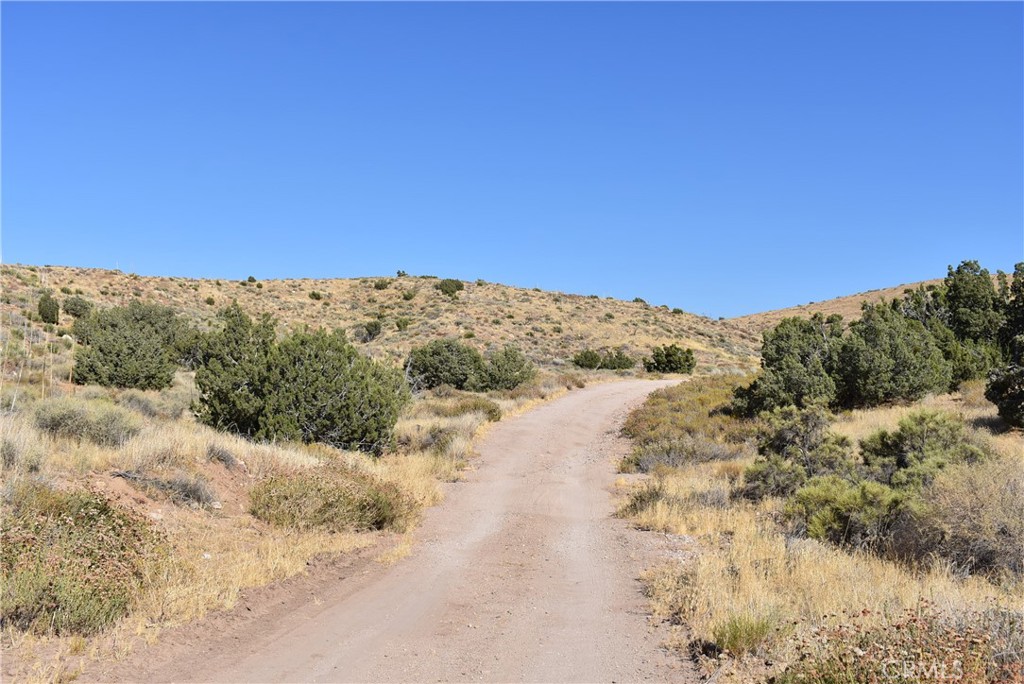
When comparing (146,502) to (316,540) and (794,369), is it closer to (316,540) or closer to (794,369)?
(316,540)

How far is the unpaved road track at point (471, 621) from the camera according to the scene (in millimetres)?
5660

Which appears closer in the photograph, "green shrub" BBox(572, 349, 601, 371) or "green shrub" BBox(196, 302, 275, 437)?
"green shrub" BBox(196, 302, 275, 437)

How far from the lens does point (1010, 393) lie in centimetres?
1593

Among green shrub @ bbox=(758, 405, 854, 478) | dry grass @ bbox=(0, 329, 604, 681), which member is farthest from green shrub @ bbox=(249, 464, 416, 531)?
green shrub @ bbox=(758, 405, 854, 478)

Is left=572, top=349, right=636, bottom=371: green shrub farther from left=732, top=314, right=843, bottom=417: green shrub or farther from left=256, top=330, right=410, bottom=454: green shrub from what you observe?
left=256, top=330, right=410, bottom=454: green shrub

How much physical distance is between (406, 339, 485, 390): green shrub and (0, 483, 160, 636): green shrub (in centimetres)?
2337

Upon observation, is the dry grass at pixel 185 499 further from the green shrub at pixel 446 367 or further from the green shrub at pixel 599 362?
the green shrub at pixel 599 362

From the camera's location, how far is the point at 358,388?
1647 cm

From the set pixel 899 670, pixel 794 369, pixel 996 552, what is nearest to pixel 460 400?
pixel 794 369

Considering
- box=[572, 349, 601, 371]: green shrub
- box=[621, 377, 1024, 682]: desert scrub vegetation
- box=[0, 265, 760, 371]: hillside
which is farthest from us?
box=[0, 265, 760, 371]: hillside

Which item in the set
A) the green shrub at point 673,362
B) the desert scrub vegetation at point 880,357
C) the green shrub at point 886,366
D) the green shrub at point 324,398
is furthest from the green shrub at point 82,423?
the green shrub at point 673,362

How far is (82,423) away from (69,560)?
616cm

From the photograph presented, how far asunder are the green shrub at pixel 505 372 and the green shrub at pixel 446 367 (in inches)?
14.7

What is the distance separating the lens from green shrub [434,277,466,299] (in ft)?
228
